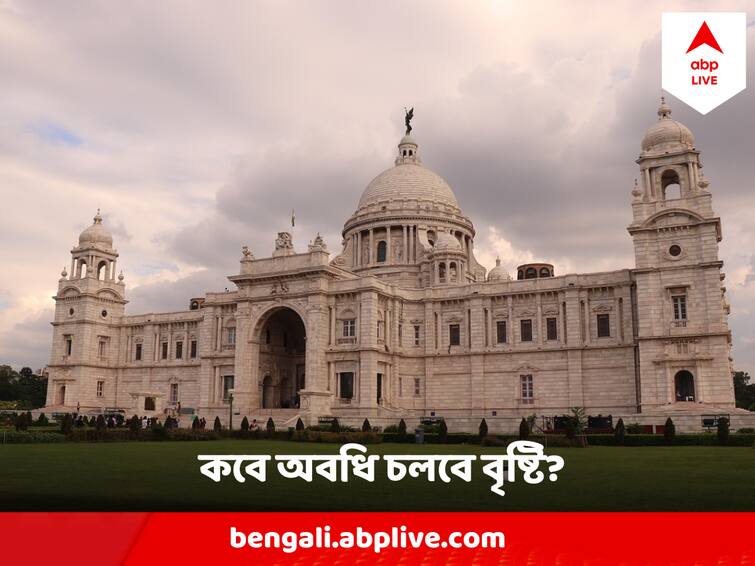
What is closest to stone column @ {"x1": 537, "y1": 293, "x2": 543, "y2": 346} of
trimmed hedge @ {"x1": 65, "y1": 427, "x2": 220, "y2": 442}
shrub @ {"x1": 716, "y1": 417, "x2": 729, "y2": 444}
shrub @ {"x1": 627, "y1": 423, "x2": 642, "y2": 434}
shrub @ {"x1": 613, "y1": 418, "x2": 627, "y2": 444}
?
shrub @ {"x1": 627, "y1": 423, "x2": 642, "y2": 434}

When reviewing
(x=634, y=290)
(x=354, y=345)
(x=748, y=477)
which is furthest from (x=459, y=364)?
(x=748, y=477)

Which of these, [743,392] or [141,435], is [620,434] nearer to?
[141,435]

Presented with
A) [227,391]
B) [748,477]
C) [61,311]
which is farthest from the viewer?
[61,311]

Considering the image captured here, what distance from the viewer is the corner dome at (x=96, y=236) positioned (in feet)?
271

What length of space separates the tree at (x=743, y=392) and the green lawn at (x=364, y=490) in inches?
3416

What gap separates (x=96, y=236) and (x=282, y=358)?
28.8 meters

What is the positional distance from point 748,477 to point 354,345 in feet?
139

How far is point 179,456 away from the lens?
Answer: 92.7ft

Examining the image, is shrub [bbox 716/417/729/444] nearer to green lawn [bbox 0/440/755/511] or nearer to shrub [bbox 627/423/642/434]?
shrub [bbox 627/423/642/434]

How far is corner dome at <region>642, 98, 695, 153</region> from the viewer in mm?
54812
